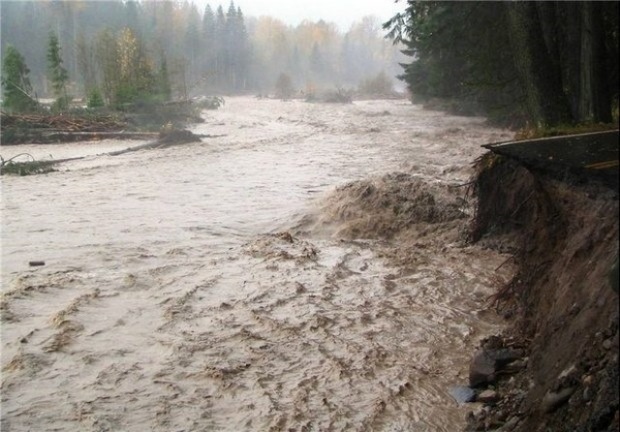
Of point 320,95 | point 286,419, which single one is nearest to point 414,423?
point 286,419

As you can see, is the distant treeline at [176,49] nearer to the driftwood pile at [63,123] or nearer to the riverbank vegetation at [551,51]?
the driftwood pile at [63,123]

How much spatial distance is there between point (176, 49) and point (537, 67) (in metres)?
85.1

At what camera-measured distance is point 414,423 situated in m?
3.76

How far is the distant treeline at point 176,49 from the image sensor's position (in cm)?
4356

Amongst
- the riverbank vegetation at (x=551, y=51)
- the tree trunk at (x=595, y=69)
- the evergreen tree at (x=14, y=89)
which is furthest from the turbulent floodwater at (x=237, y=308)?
the evergreen tree at (x=14, y=89)

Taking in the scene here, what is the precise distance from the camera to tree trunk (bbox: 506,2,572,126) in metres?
6.64

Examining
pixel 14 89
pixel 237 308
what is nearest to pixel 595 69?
pixel 237 308

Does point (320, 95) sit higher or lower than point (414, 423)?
higher

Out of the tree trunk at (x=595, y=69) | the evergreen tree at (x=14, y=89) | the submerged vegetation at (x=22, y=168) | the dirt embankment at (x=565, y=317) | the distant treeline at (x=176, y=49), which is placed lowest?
the dirt embankment at (x=565, y=317)

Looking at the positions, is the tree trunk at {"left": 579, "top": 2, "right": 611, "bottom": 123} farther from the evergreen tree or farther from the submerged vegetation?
the evergreen tree

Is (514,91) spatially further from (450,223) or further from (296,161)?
(450,223)

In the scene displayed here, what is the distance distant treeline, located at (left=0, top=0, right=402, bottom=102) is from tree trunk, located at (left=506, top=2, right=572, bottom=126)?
28574mm

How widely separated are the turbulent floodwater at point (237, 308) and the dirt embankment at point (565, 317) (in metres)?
0.68

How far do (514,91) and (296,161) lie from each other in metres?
7.16
